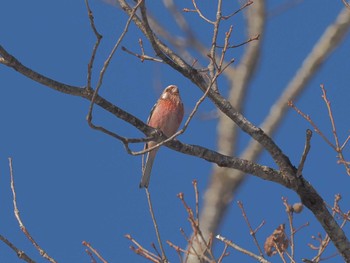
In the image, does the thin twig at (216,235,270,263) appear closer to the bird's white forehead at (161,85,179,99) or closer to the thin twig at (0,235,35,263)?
the thin twig at (0,235,35,263)

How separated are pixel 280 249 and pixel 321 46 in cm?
577

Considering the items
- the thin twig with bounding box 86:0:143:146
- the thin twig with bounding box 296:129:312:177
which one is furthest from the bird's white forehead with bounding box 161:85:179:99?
the thin twig with bounding box 86:0:143:146

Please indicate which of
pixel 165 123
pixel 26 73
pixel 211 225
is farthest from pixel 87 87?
pixel 211 225

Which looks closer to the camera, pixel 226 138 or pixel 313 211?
pixel 313 211

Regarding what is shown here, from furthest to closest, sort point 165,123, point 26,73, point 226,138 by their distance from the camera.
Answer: point 226,138
point 165,123
point 26,73

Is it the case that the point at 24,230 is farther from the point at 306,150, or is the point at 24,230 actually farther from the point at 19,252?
the point at 306,150

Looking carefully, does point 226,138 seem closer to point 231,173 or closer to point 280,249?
point 231,173

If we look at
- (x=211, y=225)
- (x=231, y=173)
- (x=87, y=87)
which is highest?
Result: (x=231, y=173)

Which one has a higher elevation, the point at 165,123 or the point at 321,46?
the point at 321,46

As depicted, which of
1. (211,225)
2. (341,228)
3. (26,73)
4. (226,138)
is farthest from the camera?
(226,138)

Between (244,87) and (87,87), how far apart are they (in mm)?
6381

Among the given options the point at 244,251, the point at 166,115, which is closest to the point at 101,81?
the point at 244,251

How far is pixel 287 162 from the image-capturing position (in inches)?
164

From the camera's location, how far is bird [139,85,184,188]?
6.21 meters
